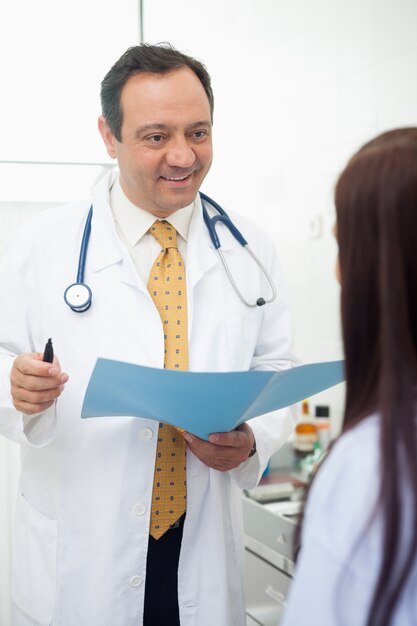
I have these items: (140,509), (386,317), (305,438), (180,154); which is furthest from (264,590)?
(386,317)

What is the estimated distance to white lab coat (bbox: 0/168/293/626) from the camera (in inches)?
52.2

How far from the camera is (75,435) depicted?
1.37m

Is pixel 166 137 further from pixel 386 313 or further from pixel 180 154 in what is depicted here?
pixel 386 313

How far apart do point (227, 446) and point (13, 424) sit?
41 centimetres

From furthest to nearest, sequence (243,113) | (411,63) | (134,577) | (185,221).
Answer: (243,113), (411,63), (185,221), (134,577)

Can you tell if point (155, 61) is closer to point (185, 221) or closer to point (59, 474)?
point (185, 221)

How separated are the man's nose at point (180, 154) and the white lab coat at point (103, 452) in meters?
0.18

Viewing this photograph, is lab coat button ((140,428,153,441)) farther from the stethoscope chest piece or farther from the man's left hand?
the stethoscope chest piece

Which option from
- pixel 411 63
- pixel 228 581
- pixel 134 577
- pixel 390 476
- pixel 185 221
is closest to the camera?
pixel 390 476

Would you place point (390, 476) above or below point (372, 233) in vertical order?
below

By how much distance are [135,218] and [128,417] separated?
421 millimetres

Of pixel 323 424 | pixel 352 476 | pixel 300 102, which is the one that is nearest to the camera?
pixel 352 476

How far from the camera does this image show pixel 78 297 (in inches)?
53.7

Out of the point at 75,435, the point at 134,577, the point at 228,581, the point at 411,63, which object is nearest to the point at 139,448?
the point at 75,435
